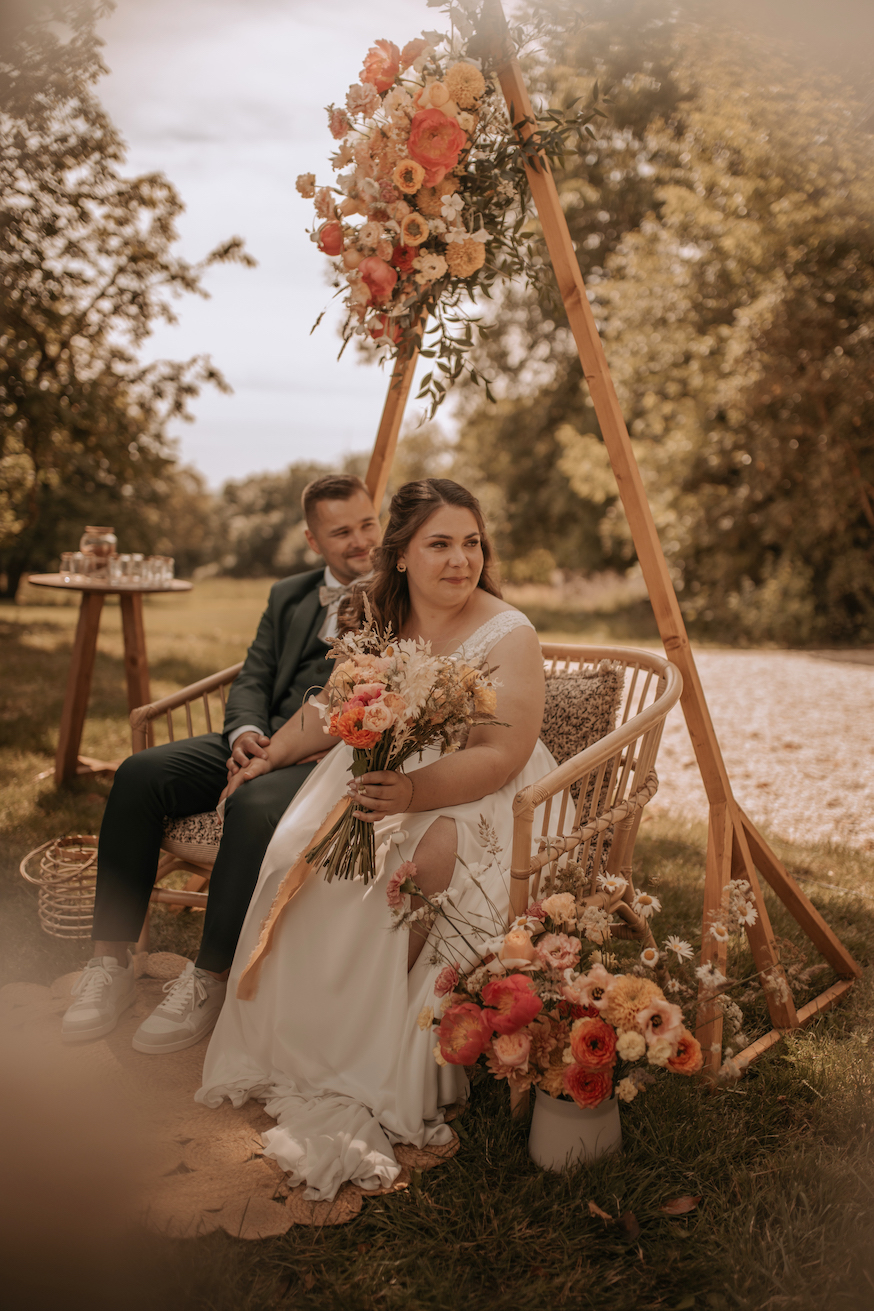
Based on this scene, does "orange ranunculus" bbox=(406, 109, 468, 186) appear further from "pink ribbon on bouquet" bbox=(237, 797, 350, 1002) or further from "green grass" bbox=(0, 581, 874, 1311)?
"green grass" bbox=(0, 581, 874, 1311)

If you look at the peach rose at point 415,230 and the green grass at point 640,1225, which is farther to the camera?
the peach rose at point 415,230

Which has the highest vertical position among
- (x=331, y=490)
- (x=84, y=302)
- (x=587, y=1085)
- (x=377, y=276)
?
(x=84, y=302)

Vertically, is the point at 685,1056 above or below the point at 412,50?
below

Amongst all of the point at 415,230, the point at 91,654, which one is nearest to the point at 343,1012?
the point at 415,230

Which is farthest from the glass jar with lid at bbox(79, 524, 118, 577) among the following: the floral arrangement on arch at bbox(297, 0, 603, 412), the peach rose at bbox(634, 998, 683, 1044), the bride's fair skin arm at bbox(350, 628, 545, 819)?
the peach rose at bbox(634, 998, 683, 1044)

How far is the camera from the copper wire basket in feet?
9.50

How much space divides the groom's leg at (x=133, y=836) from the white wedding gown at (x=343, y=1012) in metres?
0.43

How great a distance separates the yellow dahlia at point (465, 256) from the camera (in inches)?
97.4

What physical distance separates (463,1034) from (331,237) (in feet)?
7.10

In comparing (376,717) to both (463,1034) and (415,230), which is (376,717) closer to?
(463,1034)

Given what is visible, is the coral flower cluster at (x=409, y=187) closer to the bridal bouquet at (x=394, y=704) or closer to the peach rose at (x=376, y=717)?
the bridal bouquet at (x=394, y=704)

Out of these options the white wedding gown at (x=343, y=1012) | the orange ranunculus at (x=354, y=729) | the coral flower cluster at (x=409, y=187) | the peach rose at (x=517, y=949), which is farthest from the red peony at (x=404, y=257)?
the peach rose at (x=517, y=949)

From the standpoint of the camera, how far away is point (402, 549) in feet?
8.18

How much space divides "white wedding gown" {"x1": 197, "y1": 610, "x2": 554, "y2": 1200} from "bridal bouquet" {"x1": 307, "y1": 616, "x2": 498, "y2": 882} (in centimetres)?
16
